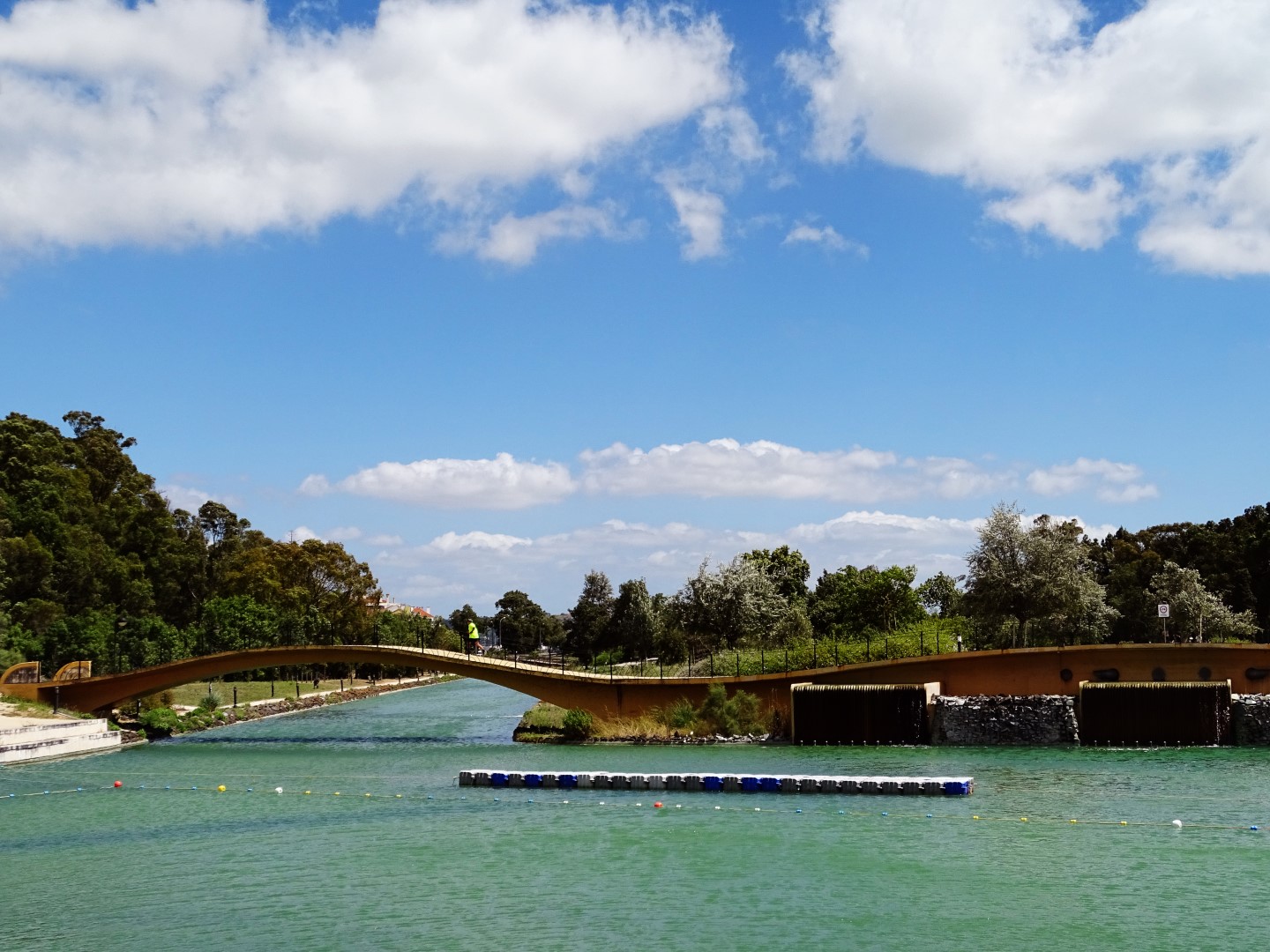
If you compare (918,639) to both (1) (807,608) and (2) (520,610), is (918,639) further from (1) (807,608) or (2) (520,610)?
(2) (520,610)

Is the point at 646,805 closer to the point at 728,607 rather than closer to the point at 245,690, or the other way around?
the point at 728,607

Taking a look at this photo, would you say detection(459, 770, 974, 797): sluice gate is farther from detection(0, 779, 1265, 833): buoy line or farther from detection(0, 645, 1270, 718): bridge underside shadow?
detection(0, 645, 1270, 718): bridge underside shadow

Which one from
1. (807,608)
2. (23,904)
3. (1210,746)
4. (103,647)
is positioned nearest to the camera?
(23,904)

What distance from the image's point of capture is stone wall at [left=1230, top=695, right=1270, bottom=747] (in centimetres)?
5241

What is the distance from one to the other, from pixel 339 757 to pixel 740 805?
23.9 meters

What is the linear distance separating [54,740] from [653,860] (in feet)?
120

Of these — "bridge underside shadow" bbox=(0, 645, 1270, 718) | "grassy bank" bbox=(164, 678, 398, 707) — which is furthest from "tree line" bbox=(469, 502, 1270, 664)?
"grassy bank" bbox=(164, 678, 398, 707)

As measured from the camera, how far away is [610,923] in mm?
26531

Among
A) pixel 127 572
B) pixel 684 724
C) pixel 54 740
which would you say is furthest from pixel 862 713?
pixel 127 572

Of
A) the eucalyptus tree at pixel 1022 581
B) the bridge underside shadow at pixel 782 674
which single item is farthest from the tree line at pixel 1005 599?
the bridge underside shadow at pixel 782 674

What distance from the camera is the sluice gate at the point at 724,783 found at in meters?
41.6

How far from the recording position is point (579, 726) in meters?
61.2

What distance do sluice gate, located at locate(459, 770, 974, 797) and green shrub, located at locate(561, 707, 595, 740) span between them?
→ 14508 millimetres

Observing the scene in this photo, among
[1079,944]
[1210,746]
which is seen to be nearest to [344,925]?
[1079,944]
